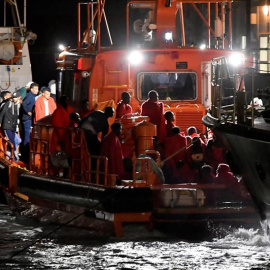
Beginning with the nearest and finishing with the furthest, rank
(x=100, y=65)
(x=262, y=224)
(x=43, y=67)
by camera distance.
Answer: (x=262, y=224) → (x=100, y=65) → (x=43, y=67)

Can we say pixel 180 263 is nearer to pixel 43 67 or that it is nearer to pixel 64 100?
pixel 64 100

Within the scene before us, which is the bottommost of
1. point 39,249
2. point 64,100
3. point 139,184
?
point 39,249

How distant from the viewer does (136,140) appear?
1156 cm

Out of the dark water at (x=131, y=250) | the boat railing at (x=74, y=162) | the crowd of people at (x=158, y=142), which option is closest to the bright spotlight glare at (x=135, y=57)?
the crowd of people at (x=158, y=142)

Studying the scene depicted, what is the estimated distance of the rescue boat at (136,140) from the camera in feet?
34.5

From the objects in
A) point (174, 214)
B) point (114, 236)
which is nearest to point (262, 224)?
point (174, 214)

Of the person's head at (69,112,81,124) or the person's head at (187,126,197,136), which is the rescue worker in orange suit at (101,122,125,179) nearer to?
the person's head at (69,112,81,124)

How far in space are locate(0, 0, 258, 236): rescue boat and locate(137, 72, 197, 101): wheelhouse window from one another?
14 mm

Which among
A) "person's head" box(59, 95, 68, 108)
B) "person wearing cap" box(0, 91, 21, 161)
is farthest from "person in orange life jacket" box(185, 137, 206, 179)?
"person wearing cap" box(0, 91, 21, 161)

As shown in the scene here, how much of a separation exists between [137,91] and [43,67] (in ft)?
A: 55.4

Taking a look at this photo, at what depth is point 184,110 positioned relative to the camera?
12953 millimetres

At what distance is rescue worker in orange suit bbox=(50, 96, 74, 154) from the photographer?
12.3 meters

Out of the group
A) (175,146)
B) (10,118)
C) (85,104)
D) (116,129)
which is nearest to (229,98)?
(175,146)

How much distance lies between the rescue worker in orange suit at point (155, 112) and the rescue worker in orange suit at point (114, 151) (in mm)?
1433
